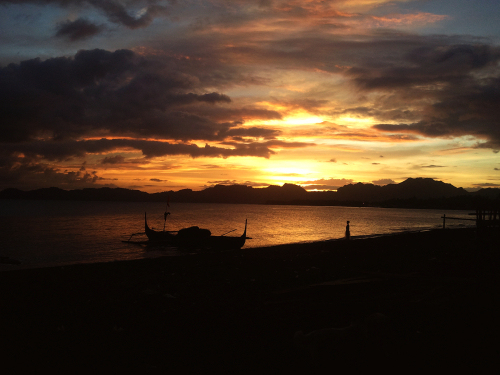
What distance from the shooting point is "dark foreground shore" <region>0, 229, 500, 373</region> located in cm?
599

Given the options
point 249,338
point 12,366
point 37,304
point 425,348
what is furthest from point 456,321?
point 37,304

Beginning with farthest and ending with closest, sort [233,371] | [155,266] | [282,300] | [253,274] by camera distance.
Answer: [155,266]
[253,274]
[282,300]
[233,371]

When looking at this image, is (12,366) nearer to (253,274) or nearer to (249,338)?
(249,338)

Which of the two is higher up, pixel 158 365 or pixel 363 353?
pixel 363 353

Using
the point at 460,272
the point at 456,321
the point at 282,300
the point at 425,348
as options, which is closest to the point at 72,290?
the point at 282,300

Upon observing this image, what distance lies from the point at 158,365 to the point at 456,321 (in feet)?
22.5

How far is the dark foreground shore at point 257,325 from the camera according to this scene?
5988 mm

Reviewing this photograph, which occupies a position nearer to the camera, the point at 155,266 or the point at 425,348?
the point at 425,348

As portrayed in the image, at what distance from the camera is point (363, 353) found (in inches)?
237

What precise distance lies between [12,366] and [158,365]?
2870 mm

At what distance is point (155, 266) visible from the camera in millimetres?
17688

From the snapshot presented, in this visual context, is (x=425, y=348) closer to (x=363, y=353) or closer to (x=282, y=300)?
(x=363, y=353)

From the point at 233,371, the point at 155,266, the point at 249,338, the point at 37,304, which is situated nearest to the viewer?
the point at 233,371

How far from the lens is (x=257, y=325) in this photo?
7809mm
